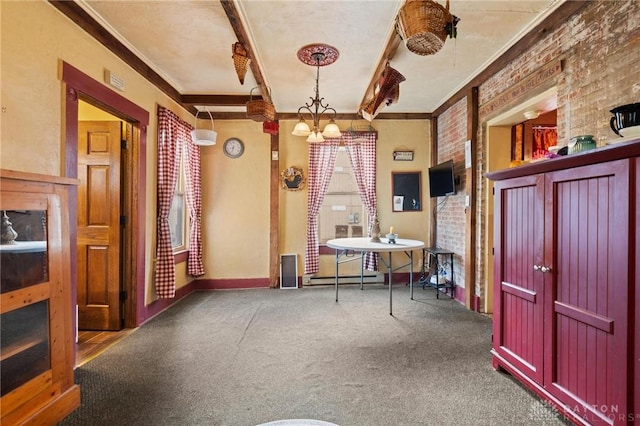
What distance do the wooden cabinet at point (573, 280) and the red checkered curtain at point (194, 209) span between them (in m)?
3.99

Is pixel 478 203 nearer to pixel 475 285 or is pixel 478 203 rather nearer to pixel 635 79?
pixel 475 285

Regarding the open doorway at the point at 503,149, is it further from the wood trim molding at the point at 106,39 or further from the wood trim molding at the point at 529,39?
the wood trim molding at the point at 106,39

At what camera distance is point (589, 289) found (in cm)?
163

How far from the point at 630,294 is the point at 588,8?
2.15 m

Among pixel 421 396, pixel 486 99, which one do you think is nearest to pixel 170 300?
pixel 421 396

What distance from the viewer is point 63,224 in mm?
1847

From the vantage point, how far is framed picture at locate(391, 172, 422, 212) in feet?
17.0

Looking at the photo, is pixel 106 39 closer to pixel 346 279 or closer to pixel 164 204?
pixel 164 204

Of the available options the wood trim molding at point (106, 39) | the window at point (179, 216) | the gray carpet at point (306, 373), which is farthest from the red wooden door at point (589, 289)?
the window at point (179, 216)

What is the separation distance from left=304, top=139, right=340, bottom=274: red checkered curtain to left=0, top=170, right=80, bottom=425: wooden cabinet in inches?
134

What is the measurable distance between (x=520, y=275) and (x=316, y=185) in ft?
11.1

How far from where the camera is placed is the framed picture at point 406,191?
5188mm

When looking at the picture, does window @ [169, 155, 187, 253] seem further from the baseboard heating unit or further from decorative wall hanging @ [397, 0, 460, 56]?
decorative wall hanging @ [397, 0, 460, 56]

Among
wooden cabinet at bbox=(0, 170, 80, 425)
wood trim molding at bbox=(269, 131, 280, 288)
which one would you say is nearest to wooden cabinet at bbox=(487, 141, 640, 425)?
wooden cabinet at bbox=(0, 170, 80, 425)
